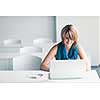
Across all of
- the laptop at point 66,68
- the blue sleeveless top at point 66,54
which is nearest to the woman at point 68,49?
the blue sleeveless top at point 66,54

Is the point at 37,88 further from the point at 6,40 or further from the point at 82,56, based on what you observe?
the point at 6,40

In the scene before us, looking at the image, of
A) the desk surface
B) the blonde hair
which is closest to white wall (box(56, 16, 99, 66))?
the blonde hair

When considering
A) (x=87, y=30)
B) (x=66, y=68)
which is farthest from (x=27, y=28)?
(x=66, y=68)

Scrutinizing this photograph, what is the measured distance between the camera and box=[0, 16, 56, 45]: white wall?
6.97 feet

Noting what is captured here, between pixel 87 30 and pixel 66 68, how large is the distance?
2.43 feet

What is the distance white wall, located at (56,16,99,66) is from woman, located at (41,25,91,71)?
66 mm

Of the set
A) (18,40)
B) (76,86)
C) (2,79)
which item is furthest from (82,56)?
(18,40)

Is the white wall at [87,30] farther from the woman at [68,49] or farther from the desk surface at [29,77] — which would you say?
the desk surface at [29,77]

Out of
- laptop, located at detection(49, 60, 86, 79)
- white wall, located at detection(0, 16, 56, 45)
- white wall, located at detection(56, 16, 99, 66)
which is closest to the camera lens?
laptop, located at detection(49, 60, 86, 79)

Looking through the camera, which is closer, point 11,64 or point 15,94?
point 15,94

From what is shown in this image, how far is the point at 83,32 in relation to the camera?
1.93 meters

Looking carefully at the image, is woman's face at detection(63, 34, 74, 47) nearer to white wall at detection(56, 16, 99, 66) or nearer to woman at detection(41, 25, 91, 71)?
woman at detection(41, 25, 91, 71)

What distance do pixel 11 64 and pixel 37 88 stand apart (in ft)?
1.88
